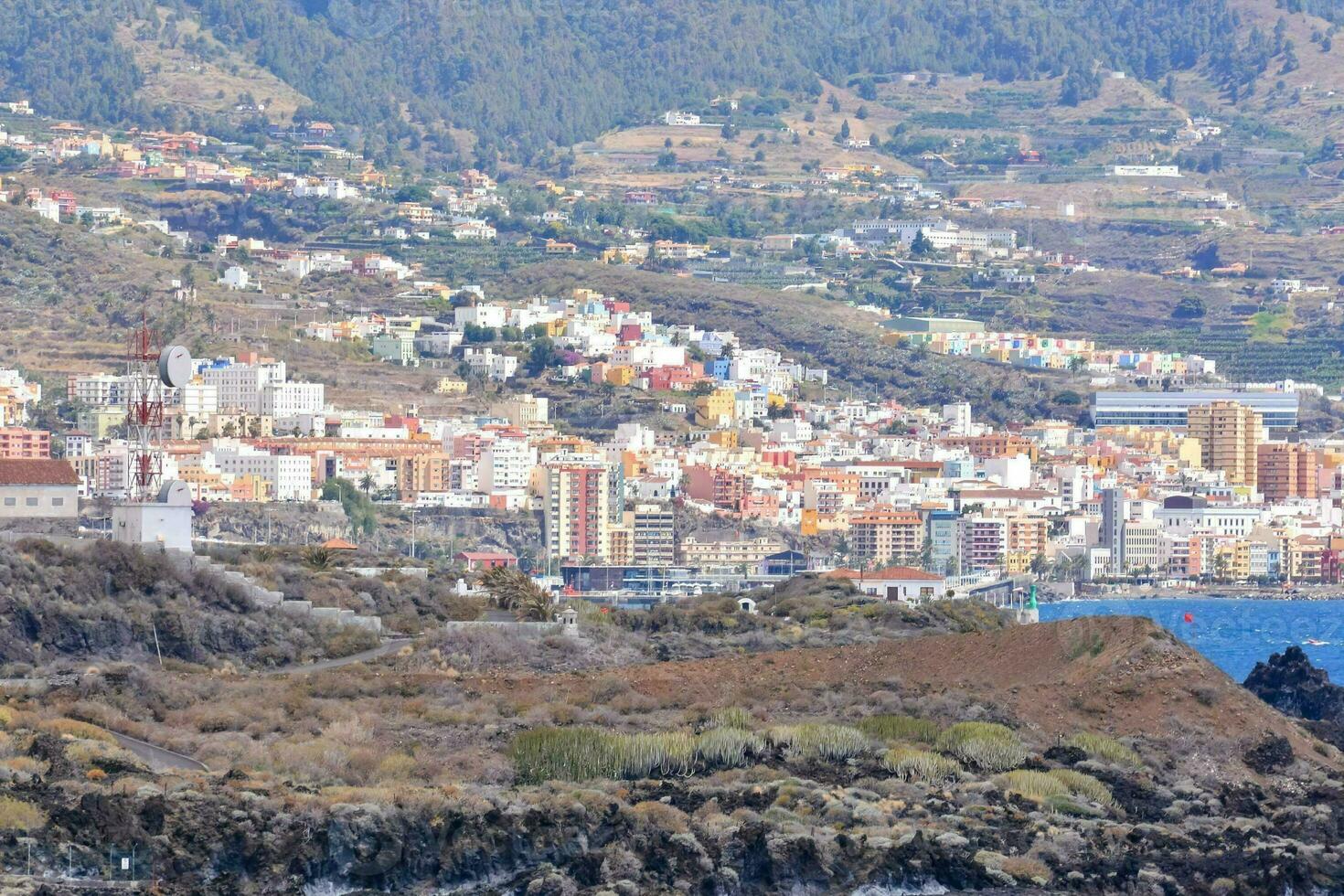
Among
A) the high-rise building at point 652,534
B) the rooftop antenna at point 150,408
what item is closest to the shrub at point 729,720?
the rooftop antenna at point 150,408

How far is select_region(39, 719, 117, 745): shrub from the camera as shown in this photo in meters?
29.3

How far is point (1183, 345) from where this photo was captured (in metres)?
177

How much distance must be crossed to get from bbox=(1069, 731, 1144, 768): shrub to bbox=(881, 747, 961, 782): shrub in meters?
1.43

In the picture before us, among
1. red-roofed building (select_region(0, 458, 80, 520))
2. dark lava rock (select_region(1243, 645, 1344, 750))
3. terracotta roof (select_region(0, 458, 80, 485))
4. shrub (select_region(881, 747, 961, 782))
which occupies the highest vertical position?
terracotta roof (select_region(0, 458, 80, 485))

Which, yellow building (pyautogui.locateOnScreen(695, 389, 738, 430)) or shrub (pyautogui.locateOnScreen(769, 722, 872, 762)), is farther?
yellow building (pyautogui.locateOnScreen(695, 389, 738, 430))

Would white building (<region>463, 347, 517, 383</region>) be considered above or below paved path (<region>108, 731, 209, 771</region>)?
above

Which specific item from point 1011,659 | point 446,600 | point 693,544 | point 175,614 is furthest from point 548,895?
point 693,544

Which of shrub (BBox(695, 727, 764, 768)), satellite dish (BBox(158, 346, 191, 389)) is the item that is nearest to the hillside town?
satellite dish (BBox(158, 346, 191, 389))

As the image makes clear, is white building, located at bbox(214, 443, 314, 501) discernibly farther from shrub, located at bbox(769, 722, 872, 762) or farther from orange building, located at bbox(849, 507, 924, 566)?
shrub, located at bbox(769, 722, 872, 762)

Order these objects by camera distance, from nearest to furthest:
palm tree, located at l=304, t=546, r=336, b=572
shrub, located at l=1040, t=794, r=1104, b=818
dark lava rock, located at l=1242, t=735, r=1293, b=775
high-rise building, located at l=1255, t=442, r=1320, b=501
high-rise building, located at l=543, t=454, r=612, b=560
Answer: shrub, located at l=1040, t=794, r=1104, b=818, dark lava rock, located at l=1242, t=735, r=1293, b=775, palm tree, located at l=304, t=546, r=336, b=572, high-rise building, located at l=543, t=454, r=612, b=560, high-rise building, located at l=1255, t=442, r=1320, b=501

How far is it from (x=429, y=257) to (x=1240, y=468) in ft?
168

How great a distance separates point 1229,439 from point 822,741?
120 metres

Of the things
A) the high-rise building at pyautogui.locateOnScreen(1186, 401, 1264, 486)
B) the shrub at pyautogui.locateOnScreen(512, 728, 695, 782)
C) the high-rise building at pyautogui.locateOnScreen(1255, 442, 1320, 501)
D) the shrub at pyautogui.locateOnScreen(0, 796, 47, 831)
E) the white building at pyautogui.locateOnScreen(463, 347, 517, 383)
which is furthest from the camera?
the high-rise building at pyautogui.locateOnScreen(1186, 401, 1264, 486)

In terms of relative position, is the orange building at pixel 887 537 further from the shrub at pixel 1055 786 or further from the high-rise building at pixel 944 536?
the shrub at pixel 1055 786
